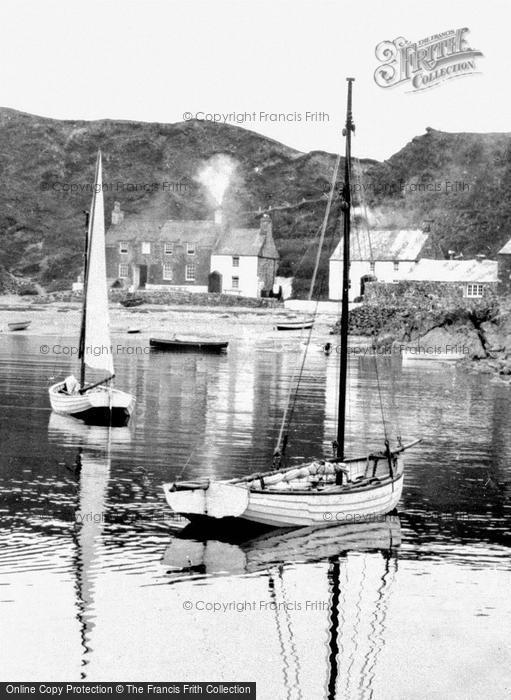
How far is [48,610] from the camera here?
71.6ft

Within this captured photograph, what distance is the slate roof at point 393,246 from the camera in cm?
11619

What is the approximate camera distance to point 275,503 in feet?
90.7

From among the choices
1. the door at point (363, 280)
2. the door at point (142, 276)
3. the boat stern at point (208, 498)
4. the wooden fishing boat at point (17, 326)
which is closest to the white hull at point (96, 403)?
the boat stern at point (208, 498)

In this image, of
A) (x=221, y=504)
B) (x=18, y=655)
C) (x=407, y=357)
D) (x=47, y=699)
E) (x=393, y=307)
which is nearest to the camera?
(x=47, y=699)

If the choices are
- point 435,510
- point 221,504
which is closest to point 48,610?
point 221,504

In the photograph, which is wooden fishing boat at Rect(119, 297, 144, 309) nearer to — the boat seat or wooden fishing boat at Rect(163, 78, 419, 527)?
the boat seat

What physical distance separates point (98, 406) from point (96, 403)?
0.20 meters

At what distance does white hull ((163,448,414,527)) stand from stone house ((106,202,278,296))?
9432 cm

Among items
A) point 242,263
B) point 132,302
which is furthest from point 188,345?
point 242,263

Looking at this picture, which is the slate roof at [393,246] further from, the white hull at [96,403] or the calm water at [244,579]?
the calm water at [244,579]

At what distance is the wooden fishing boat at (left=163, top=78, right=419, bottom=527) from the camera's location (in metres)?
27.2

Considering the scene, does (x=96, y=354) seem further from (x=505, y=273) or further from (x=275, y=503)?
(x=505, y=273)

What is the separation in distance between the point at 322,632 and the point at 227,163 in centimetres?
17178

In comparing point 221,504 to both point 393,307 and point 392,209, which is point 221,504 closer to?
point 393,307
